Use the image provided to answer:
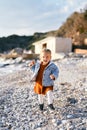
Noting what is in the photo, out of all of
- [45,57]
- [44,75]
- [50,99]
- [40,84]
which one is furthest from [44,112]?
[45,57]

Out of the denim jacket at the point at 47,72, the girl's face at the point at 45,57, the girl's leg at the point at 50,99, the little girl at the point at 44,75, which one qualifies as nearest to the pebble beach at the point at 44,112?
the girl's leg at the point at 50,99

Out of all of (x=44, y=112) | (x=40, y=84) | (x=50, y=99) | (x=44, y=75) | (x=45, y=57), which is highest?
(x=45, y=57)

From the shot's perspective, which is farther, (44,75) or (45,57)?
(44,75)

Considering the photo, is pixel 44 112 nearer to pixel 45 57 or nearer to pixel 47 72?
pixel 47 72

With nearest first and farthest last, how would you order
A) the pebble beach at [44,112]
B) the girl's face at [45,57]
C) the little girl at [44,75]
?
the pebble beach at [44,112] < the girl's face at [45,57] < the little girl at [44,75]

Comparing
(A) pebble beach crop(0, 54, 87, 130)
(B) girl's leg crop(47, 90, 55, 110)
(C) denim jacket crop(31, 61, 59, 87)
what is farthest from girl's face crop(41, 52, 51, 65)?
(A) pebble beach crop(0, 54, 87, 130)

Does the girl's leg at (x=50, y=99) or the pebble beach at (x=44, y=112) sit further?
the girl's leg at (x=50, y=99)

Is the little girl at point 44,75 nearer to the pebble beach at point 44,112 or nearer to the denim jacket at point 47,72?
the denim jacket at point 47,72

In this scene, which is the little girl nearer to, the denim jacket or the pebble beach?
the denim jacket

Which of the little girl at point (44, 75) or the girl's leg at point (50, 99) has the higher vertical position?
the little girl at point (44, 75)

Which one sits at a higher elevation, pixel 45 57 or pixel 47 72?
pixel 45 57

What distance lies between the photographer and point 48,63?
22.2ft

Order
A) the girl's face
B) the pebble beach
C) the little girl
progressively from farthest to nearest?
the little girl, the girl's face, the pebble beach

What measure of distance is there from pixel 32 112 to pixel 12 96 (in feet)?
7.38
